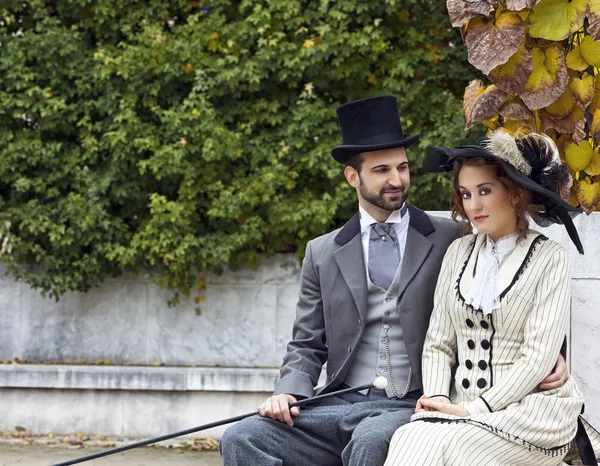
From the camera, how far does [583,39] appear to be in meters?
4.12

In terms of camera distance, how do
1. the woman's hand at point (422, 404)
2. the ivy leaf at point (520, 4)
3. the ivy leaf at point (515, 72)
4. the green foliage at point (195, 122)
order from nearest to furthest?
the woman's hand at point (422, 404) → the ivy leaf at point (520, 4) → the ivy leaf at point (515, 72) → the green foliage at point (195, 122)

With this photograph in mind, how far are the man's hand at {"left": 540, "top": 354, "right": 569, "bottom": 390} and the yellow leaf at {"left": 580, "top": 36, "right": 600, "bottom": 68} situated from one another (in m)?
1.21

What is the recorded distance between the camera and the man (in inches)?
147

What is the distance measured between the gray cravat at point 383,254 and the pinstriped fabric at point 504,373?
31cm

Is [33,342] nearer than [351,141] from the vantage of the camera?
No

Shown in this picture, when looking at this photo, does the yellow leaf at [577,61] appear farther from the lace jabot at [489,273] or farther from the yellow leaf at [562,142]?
the lace jabot at [489,273]

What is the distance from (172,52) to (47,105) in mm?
1035

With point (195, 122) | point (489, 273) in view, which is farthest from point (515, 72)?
point (195, 122)

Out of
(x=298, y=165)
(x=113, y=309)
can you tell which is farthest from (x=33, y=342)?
(x=298, y=165)

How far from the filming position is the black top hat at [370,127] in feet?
13.1

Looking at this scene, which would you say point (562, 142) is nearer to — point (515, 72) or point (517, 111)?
point (517, 111)

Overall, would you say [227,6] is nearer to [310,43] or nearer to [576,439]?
[310,43]

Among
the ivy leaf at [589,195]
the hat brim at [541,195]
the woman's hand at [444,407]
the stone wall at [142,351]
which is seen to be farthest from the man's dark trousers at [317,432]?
the stone wall at [142,351]

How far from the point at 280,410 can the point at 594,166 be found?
4.88 feet
